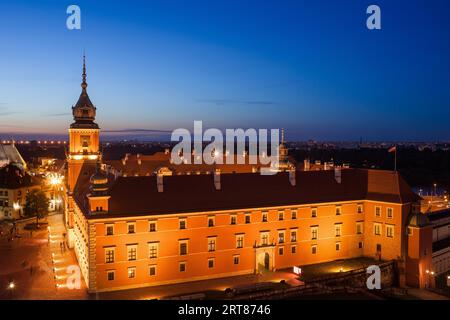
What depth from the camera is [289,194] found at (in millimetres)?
43812

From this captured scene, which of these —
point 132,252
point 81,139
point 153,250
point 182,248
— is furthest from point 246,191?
point 81,139

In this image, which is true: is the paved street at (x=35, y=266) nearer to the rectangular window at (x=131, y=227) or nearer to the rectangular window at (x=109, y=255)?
the rectangular window at (x=109, y=255)

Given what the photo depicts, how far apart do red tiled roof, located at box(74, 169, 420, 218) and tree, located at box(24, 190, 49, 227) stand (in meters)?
29.4

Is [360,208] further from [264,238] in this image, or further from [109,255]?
[109,255]

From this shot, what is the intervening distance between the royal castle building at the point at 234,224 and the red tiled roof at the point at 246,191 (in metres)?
0.10

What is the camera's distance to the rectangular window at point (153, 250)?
36.7 m

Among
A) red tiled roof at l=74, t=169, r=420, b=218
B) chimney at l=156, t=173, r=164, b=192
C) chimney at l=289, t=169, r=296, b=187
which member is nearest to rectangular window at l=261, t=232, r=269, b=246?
red tiled roof at l=74, t=169, r=420, b=218

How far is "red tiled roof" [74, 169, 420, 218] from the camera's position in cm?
3769

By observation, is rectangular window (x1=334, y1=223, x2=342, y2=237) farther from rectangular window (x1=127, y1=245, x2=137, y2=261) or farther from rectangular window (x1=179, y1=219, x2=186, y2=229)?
rectangular window (x1=127, y1=245, x2=137, y2=261)

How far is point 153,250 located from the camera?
3681 cm

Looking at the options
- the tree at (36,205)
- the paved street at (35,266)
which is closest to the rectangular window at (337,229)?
the paved street at (35,266)

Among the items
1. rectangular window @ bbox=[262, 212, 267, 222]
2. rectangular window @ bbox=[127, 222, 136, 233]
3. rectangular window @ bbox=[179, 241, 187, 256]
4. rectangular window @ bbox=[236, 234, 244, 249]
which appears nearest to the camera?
rectangular window @ bbox=[127, 222, 136, 233]

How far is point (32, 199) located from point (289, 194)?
39.6m
